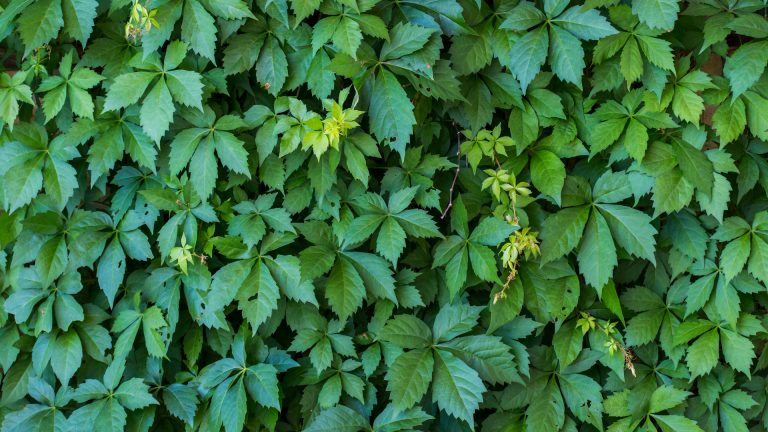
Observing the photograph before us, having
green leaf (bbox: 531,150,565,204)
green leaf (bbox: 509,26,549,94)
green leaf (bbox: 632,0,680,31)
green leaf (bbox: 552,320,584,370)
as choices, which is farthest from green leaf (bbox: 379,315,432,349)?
green leaf (bbox: 632,0,680,31)

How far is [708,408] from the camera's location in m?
2.21

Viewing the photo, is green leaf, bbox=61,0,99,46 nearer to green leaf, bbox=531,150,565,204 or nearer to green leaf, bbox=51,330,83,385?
green leaf, bbox=51,330,83,385

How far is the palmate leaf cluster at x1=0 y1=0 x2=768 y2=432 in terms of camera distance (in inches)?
75.9

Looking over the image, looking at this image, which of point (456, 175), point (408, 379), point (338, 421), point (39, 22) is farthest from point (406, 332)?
point (39, 22)

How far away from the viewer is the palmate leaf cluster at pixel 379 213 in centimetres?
193

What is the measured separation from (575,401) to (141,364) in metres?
1.35

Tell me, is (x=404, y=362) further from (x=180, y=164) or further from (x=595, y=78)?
(x=595, y=78)

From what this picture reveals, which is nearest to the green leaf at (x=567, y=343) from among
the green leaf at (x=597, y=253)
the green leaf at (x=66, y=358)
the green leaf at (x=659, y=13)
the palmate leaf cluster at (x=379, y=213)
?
the palmate leaf cluster at (x=379, y=213)

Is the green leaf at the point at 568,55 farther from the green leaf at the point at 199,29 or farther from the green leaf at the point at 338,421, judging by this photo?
the green leaf at the point at 338,421

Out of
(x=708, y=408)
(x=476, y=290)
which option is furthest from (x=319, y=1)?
(x=708, y=408)

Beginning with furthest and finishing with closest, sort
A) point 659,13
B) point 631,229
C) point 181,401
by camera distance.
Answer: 1. point 181,401
2. point 631,229
3. point 659,13

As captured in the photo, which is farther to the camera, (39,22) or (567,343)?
(567,343)

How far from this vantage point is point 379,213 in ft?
6.60

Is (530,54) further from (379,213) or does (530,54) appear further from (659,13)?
(379,213)
